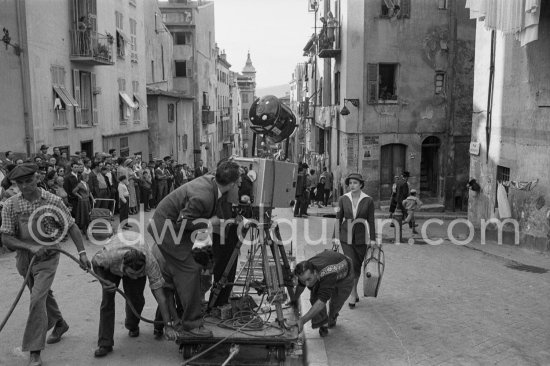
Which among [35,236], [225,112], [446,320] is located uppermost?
[225,112]

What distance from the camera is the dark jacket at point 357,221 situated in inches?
277

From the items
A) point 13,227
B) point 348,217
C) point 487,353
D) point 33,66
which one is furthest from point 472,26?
point 13,227

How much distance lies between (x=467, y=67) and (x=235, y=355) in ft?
61.8

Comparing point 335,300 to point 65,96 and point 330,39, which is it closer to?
point 65,96

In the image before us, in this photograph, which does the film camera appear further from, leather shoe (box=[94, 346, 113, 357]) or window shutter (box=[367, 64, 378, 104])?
window shutter (box=[367, 64, 378, 104])

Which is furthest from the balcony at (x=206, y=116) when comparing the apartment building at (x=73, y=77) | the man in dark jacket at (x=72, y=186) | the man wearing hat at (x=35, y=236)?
the man wearing hat at (x=35, y=236)

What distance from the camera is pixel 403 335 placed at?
6195mm

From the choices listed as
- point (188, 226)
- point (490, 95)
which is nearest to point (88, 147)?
point (490, 95)

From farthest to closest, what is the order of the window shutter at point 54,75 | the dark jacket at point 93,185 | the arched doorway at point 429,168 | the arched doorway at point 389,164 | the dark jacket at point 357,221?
the arched doorway at point 429,168 → the arched doorway at point 389,164 → the window shutter at point 54,75 → the dark jacket at point 93,185 → the dark jacket at point 357,221

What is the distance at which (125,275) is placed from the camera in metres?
5.80

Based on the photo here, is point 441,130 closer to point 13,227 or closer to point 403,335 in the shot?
point 403,335

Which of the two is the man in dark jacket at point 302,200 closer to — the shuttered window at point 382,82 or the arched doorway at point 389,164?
the arched doorway at point 389,164

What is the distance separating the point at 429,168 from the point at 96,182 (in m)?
13.8

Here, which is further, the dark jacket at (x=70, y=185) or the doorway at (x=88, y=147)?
the doorway at (x=88, y=147)
